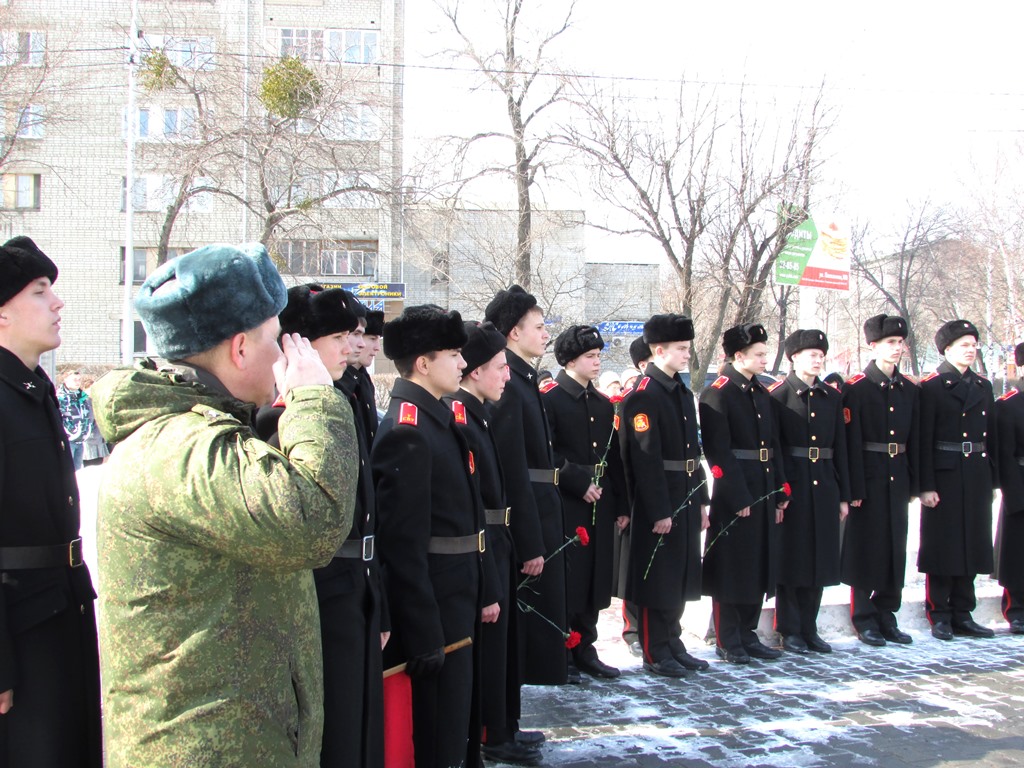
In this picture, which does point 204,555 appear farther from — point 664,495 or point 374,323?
point 664,495

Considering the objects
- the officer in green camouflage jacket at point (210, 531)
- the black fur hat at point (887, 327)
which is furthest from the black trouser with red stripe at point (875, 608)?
the officer in green camouflage jacket at point (210, 531)

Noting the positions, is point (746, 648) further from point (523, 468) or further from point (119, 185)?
point (119, 185)

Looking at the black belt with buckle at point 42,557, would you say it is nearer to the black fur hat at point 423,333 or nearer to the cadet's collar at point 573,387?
the black fur hat at point 423,333

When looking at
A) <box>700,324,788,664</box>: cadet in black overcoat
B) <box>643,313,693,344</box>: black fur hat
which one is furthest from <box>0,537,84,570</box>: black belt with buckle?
<box>700,324,788,664</box>: cadet in black overcoat

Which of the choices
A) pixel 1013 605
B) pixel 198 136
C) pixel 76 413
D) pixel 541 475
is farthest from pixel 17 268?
pixel 198 136

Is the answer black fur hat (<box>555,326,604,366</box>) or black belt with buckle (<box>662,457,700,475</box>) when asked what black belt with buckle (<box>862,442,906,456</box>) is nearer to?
black belt with buckle (<box>662,457,700,475</box>)

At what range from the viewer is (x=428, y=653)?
3361mm

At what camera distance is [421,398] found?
12.2ft

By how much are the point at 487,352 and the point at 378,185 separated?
16.3m

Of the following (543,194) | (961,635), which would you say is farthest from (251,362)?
(543,194)

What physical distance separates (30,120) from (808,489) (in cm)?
2152

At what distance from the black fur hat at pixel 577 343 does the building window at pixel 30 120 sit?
15558 mm

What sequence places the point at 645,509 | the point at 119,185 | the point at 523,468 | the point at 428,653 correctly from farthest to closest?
the point at 119,185 → the point at 645,509 → the point at 523,468 → the point at 428,653

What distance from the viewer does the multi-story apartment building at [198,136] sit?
60.4ft
